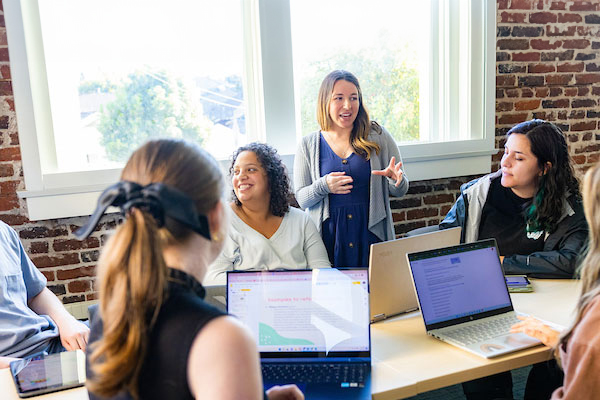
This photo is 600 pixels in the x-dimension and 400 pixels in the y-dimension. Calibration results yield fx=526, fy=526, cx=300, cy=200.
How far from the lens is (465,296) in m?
1.72

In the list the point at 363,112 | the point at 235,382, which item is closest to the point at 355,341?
the point at 235,382

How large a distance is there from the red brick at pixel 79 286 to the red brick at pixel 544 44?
3432 millimetres

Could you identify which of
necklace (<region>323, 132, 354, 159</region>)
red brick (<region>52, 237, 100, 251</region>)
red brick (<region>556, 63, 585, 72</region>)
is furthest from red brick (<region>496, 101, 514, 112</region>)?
red brick (<region>52, 237, 100, 251</region>)

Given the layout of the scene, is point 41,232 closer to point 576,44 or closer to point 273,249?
point 273,249

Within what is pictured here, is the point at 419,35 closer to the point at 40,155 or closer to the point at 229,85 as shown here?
the point at 229,85

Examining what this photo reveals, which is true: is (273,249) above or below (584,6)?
below

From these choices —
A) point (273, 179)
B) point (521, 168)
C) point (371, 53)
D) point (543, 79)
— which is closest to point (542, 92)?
point (543, 79)

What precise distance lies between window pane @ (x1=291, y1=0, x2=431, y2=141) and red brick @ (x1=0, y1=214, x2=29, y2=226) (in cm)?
172

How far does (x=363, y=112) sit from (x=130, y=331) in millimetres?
2221

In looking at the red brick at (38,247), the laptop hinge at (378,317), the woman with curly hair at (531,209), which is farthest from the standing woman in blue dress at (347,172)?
the red brick at (38,247)

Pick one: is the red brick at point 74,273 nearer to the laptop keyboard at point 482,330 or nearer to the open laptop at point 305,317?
the open laptop at point 305,317

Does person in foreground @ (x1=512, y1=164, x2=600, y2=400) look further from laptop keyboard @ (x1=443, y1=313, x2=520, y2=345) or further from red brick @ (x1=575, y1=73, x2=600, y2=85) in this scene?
red brick @ (x1=575, y1=73, x2=600, y2=85)

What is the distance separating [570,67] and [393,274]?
10.0 ft

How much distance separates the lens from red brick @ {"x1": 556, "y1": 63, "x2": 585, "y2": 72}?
398cm
